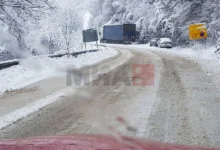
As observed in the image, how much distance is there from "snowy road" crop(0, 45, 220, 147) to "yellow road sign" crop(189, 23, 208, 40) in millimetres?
19817

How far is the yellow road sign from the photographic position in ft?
90.2

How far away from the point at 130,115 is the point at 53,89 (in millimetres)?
4059

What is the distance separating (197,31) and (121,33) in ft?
78.4

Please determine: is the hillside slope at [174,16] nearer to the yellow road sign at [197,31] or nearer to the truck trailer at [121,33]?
the yellow road sign at [197,31]

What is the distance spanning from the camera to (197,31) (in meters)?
28.6

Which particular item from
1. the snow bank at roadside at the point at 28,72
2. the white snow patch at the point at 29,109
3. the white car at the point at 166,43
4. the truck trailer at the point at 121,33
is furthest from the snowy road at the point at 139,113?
the truck trailer at the point at 121,33

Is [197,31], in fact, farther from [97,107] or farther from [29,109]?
[29,109]

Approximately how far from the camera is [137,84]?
9.31m

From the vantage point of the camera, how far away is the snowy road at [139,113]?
465 centimetres

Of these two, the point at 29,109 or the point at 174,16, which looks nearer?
the point at 29,109

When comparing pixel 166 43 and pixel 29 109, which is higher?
pixel 166 43

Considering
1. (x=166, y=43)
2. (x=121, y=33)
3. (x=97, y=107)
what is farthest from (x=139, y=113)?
(x=121, y=33)

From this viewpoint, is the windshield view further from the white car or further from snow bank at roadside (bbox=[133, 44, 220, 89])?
the white car

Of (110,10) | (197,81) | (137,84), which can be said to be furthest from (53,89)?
(110,10)
